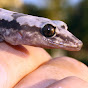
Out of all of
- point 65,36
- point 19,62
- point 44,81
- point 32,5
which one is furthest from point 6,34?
point 32,5

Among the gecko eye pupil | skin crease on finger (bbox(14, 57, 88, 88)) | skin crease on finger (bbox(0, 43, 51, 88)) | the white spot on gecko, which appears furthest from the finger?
the white spot on gecko

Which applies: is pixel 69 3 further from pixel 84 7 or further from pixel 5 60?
pixel 5 60

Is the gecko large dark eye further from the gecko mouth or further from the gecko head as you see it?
the gecko mouth

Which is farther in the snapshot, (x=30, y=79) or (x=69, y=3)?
(x=69, y=3)

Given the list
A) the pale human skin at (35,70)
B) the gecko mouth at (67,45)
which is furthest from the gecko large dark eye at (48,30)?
the pale human skin at (35,70)

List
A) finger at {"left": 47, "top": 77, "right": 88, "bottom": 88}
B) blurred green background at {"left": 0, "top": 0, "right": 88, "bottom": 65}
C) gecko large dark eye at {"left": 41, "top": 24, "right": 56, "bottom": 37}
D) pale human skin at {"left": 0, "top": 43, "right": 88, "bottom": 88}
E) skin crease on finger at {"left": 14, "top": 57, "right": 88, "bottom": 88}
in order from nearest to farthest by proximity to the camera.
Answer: finger at {"left": 47, "top": 77, "right": 88, "bottom": 88}, pale human skin at {"left": 0, "top": 43, "right": 88, "bottom": 88}, skin crease on finger at {"left": 14, "top": 57, "right": 88, "bottom": 88}, gecko large dark eye at {"left": 41, "top": 24, "right": 56, "bottom": 37}, blurred green background at {"left": 0, "top": 0, "right": 88, "bottom": 65}

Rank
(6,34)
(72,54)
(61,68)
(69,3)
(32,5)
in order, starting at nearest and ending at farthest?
(61,68) → (6,34) → (72,54) → (32,5) → (69,3)

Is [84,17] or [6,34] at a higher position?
[6,34]
